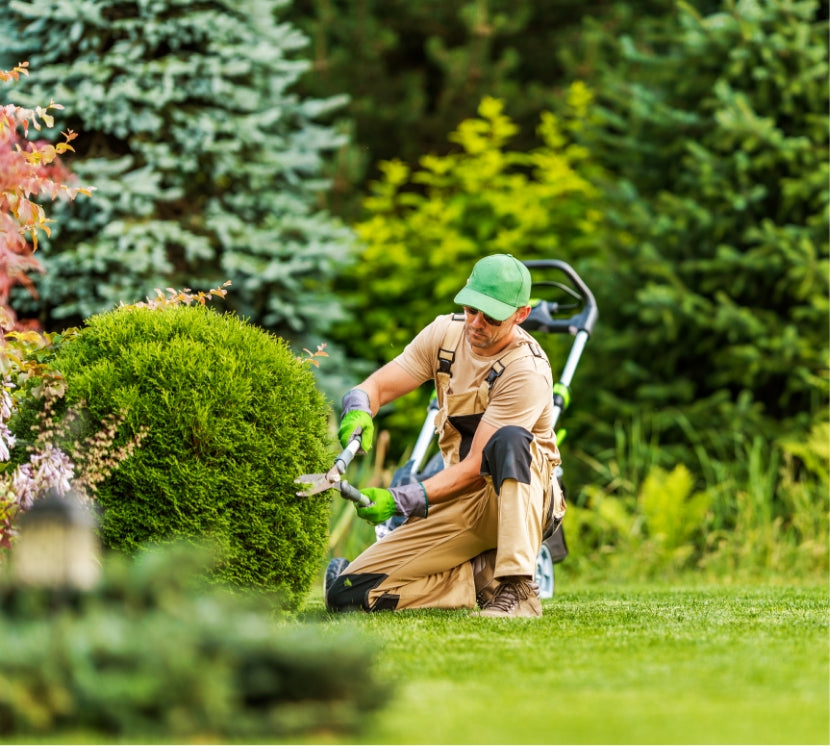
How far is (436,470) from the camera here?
6.15 meters

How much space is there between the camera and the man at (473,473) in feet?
16.2

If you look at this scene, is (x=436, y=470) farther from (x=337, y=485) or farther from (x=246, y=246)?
(x=246, y=246)

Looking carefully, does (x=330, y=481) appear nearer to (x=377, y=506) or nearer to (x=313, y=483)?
(x=313, y=483)

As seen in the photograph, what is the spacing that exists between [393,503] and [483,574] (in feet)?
2.49

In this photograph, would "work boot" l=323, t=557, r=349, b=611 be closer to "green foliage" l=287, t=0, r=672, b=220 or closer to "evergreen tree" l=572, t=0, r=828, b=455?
"evergreen tree" l=572, t=0, r=828, b=455

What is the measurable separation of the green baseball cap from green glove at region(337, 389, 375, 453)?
630 millimetres

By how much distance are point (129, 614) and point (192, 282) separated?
652 cm

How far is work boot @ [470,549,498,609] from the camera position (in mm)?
5434

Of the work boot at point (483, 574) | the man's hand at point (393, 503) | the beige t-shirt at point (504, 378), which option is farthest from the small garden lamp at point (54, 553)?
the work boot at point (483, 574)

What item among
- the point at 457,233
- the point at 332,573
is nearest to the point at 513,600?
the point at 332,573

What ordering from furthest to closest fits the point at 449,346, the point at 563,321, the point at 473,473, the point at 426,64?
1. the point at 426,64
2. the point at 563,321
3. the point at 449,346
4. the point at 473,473

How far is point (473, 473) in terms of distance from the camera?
16.8 ft

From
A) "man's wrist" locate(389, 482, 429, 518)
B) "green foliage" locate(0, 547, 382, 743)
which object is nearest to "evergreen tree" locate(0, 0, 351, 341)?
"man's wrist" locate(389, 482, 429, 518)

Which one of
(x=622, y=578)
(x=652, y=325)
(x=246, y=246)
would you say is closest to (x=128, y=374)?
(x=622, y=578)
